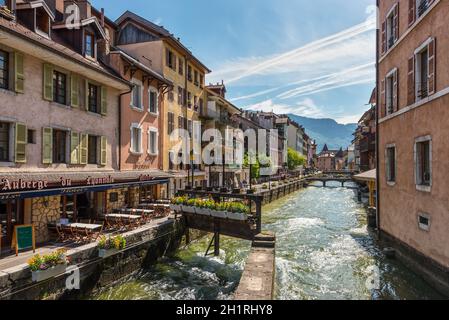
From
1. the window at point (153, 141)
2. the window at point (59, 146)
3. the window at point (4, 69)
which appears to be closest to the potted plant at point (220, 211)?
the window at point (59, 146)

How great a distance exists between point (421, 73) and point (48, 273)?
48.6 ft

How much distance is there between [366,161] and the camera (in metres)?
46.1

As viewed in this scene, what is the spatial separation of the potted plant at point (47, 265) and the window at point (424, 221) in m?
12.2

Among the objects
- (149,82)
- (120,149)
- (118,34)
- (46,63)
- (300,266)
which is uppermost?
(118,34)

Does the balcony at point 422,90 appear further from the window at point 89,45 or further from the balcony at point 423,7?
the window at point 89,45

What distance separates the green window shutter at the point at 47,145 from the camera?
13570 millimetres

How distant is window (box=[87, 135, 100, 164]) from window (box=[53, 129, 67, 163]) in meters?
1.76

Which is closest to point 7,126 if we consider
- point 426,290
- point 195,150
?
point 426,290

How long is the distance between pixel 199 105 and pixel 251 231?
20.6m

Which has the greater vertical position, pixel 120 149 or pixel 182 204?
pixel 120 149

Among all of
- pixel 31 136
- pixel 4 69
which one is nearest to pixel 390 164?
pixel 31 136

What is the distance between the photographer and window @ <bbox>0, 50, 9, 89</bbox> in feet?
39.0
